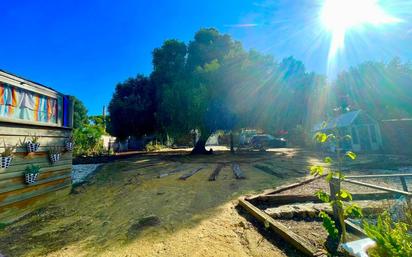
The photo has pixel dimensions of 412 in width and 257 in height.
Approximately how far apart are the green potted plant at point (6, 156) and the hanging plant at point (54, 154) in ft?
3.48

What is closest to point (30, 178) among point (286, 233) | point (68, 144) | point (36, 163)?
point (36, 163)

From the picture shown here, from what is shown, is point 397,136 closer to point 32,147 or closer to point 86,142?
point 32,147

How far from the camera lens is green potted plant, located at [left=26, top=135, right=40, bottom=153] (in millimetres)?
4426

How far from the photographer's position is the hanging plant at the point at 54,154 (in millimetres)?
5113

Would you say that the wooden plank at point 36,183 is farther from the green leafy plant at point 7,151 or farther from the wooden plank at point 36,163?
the green leafy plant at point 7,151

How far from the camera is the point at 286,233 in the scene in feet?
9.21

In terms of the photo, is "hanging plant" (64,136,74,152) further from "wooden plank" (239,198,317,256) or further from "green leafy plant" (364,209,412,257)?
"green leafy plant" (364,209,412,257)

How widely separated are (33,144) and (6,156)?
24.5 inches

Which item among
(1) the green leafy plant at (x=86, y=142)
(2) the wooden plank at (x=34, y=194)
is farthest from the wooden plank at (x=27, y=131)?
(1) the green leafy plant at (x=86, y=142)

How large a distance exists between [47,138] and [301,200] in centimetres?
629

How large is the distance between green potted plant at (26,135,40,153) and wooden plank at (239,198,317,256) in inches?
192

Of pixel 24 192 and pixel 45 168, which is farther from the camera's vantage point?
pixel 45 168

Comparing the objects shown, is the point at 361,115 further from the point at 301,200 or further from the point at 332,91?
the point at 301,200

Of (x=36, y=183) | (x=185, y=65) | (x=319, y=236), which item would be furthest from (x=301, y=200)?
(x=185, y=65)
